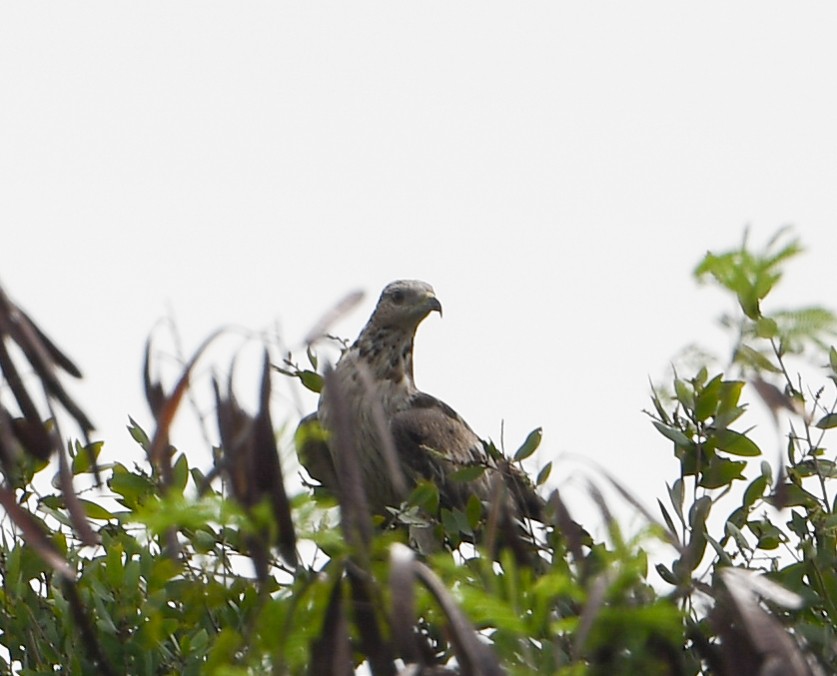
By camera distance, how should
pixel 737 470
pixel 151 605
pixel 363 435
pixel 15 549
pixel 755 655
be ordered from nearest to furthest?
pixel 755 655 < pixel 737 470 < pixel 151 605 < pixel 15 549 < pixel 363 435

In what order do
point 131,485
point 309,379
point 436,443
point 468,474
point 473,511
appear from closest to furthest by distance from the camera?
1. point 468,474
2. point 131,485
3. point 473,511
4. point 309,379
5. point 436,443

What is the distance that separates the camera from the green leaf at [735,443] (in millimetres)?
3902

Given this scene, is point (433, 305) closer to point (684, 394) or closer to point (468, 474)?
point (468, 474)

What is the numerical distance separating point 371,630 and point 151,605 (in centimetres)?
204

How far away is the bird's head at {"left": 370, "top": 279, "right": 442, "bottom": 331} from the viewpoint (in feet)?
28.7

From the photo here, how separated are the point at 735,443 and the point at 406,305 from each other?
4966 millimetres

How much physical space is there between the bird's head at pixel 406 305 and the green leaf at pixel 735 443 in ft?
15.7

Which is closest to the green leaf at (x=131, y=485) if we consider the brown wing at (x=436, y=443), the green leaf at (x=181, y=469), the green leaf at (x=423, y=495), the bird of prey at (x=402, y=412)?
the green leaf at (x=181, y=469)

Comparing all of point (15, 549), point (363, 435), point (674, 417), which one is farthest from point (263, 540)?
point (363, 435)

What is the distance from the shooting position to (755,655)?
2195 millimetres

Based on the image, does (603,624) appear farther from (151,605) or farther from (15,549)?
A: (15,549)

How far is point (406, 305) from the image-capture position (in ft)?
28.8

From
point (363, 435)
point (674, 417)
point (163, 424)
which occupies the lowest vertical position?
point (163, 424)

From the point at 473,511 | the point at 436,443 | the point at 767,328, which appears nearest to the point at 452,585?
the point at 767,328
